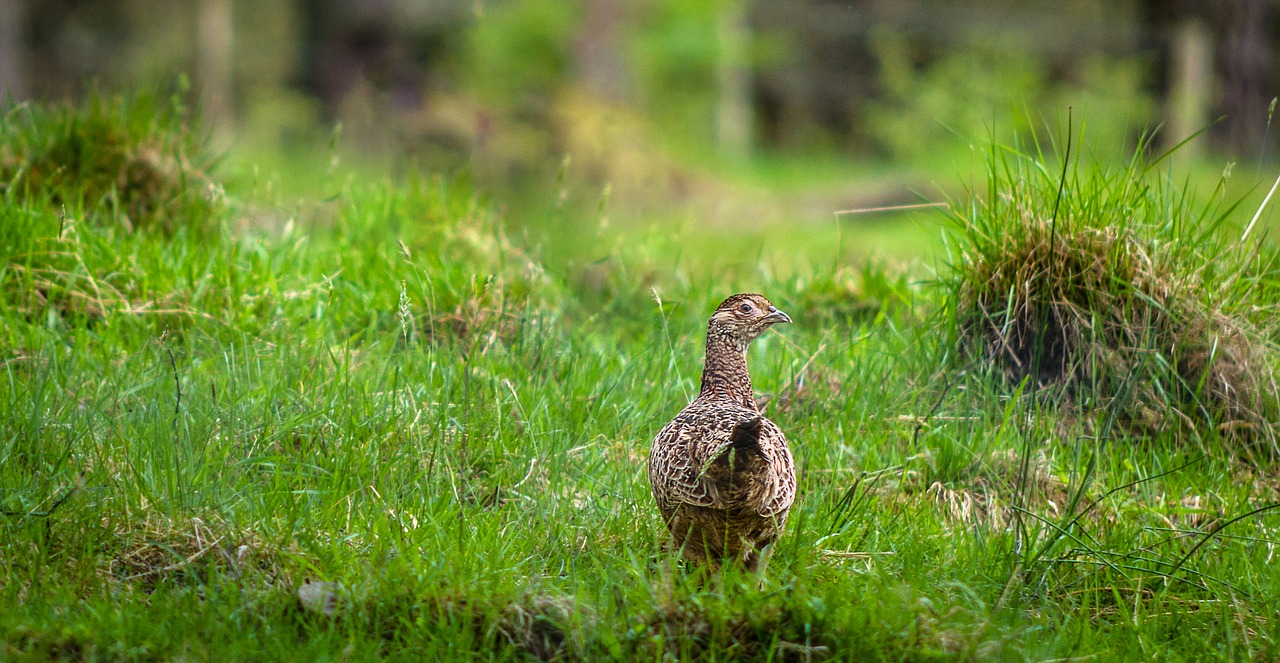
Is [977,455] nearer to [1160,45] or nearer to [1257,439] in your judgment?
[1257,439]

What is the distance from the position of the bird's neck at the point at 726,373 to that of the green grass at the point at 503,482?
0.41m

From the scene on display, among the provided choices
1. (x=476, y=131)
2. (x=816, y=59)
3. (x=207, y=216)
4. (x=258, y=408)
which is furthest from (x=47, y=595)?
(x=816, y=59)

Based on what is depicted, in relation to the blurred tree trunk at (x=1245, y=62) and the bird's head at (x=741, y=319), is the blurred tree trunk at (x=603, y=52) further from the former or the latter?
the bird's head at (x=741, y=319)

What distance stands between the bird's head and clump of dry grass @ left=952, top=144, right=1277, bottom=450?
1.10m

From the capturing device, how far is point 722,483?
3.03m

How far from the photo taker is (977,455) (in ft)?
13.0

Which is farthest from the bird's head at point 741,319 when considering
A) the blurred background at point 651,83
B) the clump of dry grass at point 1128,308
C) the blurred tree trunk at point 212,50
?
the blurred tree trunk at point 212,50

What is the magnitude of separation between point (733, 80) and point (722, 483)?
51.2 ft

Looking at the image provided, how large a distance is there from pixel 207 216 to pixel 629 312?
7.06 ft

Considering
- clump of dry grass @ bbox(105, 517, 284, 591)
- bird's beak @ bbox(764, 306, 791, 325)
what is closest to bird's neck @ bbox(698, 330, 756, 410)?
bird's beak @ bbox(764, 306, 791, 325)

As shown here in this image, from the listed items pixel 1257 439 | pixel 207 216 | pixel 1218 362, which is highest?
pixel 207 216

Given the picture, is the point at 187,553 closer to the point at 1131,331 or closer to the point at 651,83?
the point at 1131,331

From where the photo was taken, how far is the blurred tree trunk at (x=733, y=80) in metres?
16.3

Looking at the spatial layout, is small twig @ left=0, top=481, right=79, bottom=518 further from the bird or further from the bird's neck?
the bird's neck
